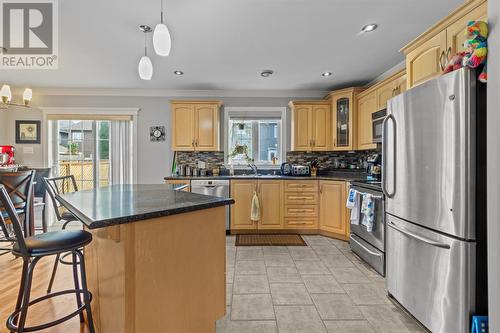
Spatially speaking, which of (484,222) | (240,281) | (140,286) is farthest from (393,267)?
(140,286)

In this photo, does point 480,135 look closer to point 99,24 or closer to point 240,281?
point 240,281

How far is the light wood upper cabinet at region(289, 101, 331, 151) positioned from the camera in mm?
4348

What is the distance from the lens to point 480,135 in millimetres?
1407

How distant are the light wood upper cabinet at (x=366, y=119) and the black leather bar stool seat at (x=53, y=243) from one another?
3484 millimetres

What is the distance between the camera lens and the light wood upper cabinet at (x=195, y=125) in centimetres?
429

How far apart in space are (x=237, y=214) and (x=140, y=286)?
114 inches

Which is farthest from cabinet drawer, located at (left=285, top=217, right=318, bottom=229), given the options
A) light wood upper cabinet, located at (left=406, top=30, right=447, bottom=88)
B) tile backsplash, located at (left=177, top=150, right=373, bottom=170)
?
light wood upper cabinet, located at (left=406, top=30, right=447, bottom=88)

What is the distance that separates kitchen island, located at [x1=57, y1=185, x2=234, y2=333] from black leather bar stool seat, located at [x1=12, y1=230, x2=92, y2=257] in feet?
0.32

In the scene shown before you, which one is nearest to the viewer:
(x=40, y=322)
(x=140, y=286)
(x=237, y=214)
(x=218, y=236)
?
(x=140, y=286)

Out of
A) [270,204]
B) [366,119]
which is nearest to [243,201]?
[270,204]

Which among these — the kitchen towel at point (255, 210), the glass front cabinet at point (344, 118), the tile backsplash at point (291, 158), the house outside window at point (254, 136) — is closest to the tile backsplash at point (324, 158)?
the tile backsplash at point (291, 158)

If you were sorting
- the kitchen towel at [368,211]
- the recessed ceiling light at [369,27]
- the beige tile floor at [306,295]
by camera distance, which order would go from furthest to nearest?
the kitchen towel at [368,211]
the recessed ceiling light at [369,27]
the beige tile floor at [306,295]

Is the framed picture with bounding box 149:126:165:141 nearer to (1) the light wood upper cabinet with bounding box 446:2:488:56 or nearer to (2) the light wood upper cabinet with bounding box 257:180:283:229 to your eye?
(2) the light wood upper cabinet with bounding box 257:180:283:229

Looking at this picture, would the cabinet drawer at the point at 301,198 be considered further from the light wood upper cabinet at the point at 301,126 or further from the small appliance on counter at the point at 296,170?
the light wood upper cabinet at the point at 301,126
